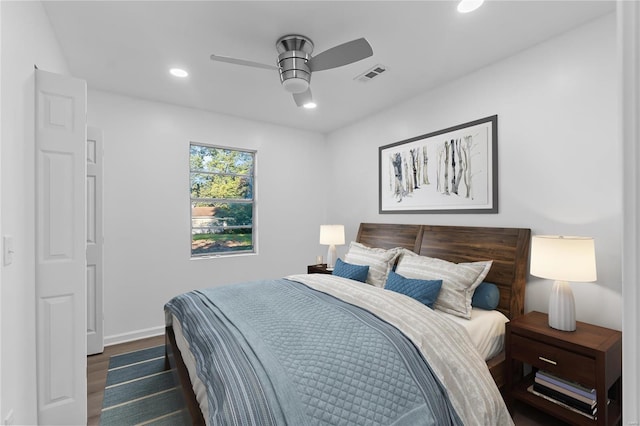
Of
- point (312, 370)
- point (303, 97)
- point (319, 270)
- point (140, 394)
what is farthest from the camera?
point (319, 270)

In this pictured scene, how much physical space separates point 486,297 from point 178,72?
3.29 m

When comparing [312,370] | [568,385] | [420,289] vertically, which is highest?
[420,289]

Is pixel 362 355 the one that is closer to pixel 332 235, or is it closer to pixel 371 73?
pixel 371 73

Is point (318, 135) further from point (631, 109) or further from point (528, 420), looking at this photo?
point (631, 109)

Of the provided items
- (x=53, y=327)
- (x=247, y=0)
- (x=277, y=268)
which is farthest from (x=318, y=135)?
(x=53, y=327)

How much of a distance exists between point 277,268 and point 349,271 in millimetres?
1683

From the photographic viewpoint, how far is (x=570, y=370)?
1894 millimetres

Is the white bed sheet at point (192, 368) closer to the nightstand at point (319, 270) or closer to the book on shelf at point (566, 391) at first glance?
the nightstand at point (319, 270)

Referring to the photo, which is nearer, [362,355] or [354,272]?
[362,355]

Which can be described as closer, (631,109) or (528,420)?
(631,109)

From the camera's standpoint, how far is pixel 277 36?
2359 mm

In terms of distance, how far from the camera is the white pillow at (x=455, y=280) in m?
2.38

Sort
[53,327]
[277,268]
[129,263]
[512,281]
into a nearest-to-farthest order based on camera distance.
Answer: [53,327] → [512,281] → [129,263] → [277,268]

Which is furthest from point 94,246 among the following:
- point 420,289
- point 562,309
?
point 562,309
